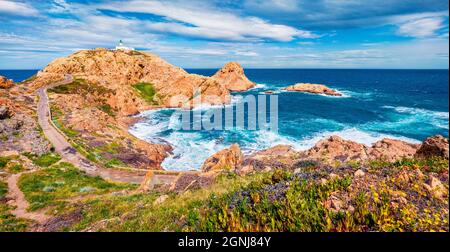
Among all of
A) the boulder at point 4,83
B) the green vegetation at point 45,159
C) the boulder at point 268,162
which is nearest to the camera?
the boulder at point 268,162

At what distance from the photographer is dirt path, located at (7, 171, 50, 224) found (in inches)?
660

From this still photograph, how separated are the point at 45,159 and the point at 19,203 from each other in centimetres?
1206

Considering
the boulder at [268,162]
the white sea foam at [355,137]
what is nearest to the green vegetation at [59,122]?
the boulder at [268,162]

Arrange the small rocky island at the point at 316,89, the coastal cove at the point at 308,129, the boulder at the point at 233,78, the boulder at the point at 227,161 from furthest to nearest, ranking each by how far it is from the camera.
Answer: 1. the boulder at the point at 233,78
2. the small rocky island at the point at 316,89
3. the coastal cove at the point at 308,129
4. the boulder at the point at 227,161

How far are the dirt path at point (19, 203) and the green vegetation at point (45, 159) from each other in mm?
4050

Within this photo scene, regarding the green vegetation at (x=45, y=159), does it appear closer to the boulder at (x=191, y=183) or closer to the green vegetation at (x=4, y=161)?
the green vegetation at (x=4, y=161)

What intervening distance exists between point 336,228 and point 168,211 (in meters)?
7.11

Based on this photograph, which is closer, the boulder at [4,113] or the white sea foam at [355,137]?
the boulder at [4,113]

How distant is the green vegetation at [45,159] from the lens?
94.8 feet

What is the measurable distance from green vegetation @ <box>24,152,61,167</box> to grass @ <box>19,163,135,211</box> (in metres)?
1.57

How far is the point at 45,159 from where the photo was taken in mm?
29906

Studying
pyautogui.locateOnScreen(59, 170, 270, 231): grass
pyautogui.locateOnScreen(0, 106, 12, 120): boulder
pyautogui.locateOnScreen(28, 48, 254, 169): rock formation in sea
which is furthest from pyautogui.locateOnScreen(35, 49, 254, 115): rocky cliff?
pyautogui.locateOnScreen(59, 170, 270, 231): grass
